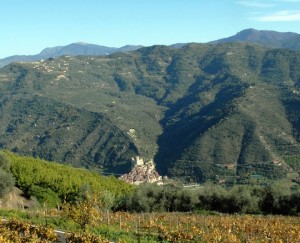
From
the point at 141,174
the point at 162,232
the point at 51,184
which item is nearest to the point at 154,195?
the point at 51,184

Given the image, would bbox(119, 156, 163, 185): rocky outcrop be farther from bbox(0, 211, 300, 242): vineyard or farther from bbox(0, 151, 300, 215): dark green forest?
bbox(0, 211, 300, 242): vineyard

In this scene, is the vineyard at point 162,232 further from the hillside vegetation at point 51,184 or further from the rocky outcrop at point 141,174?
the rocky outcrop at point 141,174

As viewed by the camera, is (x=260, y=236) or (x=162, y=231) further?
(x=260, y=236)

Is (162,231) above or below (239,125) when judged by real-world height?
above

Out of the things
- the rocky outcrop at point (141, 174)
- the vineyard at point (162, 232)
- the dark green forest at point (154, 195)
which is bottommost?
the rocky outcrop at point (141, 174)

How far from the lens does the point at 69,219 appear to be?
31.9 m

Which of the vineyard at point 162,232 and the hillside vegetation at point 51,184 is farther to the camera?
the hillside vegetation at point 51,184

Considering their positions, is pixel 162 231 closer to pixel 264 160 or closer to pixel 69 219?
pixel 69 219

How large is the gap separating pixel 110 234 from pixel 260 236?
1164 cm

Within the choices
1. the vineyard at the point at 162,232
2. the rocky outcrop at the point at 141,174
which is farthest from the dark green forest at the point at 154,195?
the rocky outcrop at the point at 141,174

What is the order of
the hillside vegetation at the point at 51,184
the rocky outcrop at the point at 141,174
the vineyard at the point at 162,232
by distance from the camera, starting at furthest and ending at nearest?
the rocky outcrop at the point at 141,174
the hillside vegetation at the point at 51,184
the vineyard at the point at 162,232

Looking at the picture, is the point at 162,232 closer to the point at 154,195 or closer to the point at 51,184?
the point at 154,195

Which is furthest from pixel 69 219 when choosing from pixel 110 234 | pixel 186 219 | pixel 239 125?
pixel 239 125

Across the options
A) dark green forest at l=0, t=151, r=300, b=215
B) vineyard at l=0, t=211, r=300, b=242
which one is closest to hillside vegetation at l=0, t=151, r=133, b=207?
dark green forest at l=0, t=151, r=300, b=215
